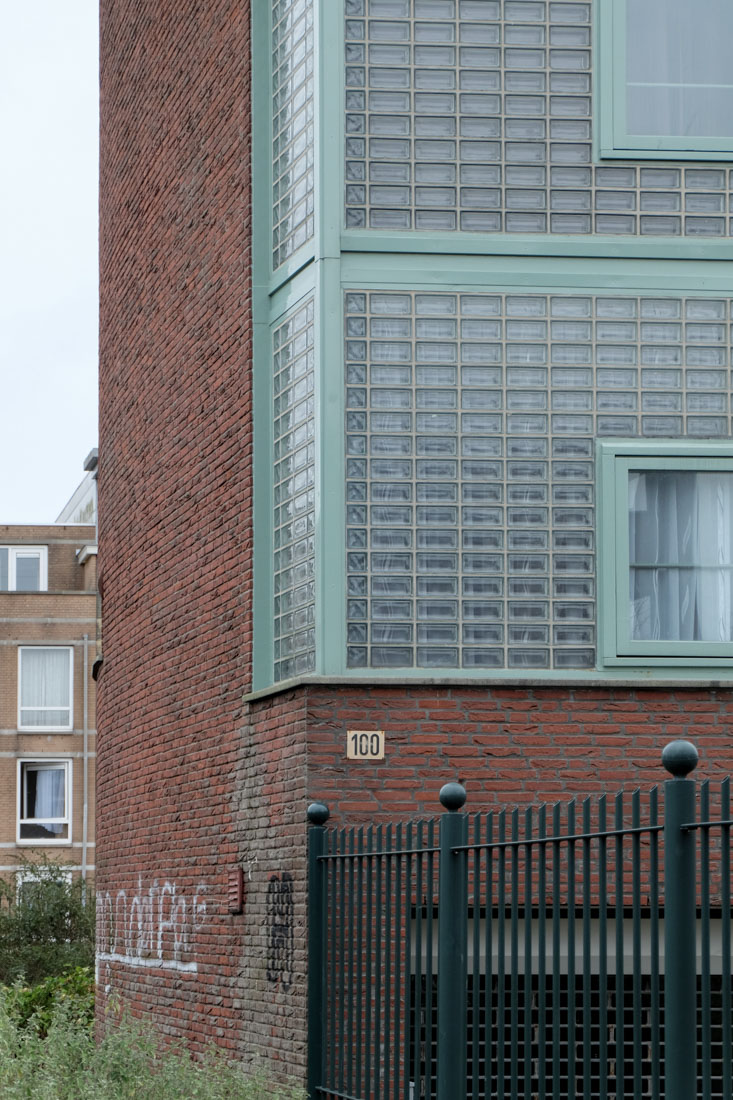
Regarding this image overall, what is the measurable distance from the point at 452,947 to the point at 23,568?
181 feet

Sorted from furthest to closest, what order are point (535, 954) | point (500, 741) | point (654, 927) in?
point (500, 741) < point (535, 954) < point (654, 927)

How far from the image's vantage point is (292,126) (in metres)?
12.3

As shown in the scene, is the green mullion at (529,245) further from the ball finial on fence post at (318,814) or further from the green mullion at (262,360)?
the ball finial on fence post at (318,814)

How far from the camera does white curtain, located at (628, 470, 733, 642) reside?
11.3 meters

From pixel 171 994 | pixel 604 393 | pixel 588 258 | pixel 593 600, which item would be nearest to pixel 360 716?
pixel 593 600

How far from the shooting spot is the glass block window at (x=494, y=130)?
11.6 metres

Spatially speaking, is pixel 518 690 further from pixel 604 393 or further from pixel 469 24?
pixel 469 24

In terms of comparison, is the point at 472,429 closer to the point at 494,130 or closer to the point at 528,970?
the point at 494,130

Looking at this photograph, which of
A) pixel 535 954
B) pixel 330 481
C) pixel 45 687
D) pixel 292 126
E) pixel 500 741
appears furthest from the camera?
pixel 45 687

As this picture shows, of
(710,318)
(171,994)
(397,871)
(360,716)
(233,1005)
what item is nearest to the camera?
(397,871)

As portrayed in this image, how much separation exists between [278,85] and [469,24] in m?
1.64

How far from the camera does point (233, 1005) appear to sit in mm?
12492

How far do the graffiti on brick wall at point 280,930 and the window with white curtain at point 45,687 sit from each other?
4387cm

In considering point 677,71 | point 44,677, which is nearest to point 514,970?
point 677,71
